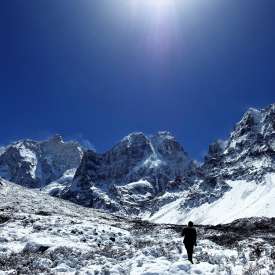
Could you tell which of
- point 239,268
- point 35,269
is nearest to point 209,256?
point 239,268

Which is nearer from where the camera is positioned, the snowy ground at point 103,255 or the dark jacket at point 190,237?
the snowy ground at point 103,255

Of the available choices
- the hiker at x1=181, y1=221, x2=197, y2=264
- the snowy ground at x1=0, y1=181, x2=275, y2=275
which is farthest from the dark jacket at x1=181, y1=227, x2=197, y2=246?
the snowy ground at x1=0, y1=181, x2=275, y2=275

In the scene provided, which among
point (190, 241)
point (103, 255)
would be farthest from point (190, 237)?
point (103, 255)

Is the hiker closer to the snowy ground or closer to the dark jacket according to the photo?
the dark jacket

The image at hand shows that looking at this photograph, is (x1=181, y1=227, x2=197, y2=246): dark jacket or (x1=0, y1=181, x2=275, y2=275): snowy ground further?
(x1=181, y1=227, x2=197, y2=246): dark jacket

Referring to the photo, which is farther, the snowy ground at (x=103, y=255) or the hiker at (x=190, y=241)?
the hiker at (x=190, y=241)

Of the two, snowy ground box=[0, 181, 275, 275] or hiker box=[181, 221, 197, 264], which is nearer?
snowy ground box=[0, 181, 275, 275]

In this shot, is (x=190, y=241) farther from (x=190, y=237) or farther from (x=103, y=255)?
(x=103, y=255)

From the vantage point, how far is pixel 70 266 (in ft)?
100

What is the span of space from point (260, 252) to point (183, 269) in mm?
10593

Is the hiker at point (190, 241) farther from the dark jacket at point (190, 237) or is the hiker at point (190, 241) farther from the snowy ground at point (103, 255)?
the snowy ground at point (103, 255)

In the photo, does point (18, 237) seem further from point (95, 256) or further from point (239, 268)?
point (239, 268)

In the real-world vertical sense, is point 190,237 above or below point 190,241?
above

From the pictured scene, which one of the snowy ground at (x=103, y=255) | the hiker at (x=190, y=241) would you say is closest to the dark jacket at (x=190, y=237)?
the hiker at (x=190, y=241)
